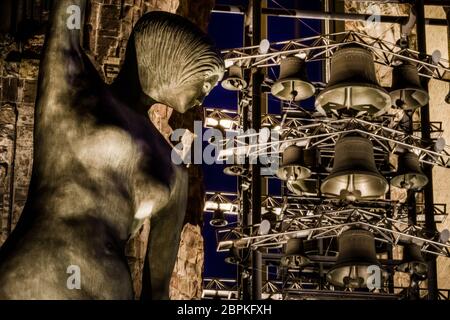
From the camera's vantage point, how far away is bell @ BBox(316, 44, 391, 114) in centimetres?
1240

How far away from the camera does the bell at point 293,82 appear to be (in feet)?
50.9

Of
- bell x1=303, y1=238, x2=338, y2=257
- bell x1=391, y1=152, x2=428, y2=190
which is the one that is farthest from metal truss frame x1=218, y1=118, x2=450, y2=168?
bell x1=303, y1=238, x2=338, y2=257

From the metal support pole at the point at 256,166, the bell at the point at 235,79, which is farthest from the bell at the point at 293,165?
the bell at the point at 235,79

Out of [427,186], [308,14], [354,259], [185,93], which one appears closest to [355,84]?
[354,259]

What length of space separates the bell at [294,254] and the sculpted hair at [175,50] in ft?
45.4

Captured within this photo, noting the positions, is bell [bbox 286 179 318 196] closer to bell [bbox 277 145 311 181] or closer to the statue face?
bell [bbox 277 145 311 181]

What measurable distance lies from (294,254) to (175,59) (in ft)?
45.6

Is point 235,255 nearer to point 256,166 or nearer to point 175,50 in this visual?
point 256,166

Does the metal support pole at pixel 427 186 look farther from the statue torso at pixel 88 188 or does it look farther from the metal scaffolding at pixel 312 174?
the statue torso at pixel 88 188

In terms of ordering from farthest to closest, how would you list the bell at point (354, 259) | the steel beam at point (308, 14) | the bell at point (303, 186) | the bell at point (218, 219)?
1. the steel beam at point (308, 14)
2. the bell at point (218, 219)
3. the bell at point (303, 186)
4. the bell at point (354, 259)

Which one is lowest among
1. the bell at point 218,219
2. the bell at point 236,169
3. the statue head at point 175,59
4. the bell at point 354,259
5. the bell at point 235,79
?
the statue head at point 175,59

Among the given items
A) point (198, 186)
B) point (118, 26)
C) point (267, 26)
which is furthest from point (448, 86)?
point (118, 26)

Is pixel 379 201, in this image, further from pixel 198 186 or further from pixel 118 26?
pixel 118 26
